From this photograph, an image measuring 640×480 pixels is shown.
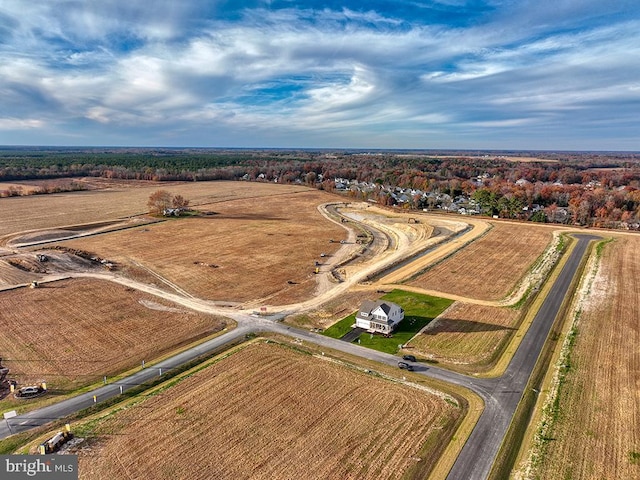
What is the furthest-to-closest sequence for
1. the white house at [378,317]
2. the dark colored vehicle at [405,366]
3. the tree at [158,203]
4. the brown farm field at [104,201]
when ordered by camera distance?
the tree at [158,203] < the brown farm field at [104,201] < the white house at [378,317] < the dark colored vehicle at [405,366]

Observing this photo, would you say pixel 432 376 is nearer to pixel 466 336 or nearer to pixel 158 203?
pixel 466 336

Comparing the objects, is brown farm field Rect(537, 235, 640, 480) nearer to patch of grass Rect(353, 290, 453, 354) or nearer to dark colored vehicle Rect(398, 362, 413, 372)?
dark colored vehicle Rect(398, 362, 413, 372)

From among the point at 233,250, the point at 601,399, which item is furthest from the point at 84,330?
the point at 601,399

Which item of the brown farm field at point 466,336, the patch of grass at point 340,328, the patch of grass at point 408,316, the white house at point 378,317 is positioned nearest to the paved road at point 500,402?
the brown farm field at point 466,336

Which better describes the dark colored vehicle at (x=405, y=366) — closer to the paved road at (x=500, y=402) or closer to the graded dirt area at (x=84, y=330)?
the paved road at (x=500, y=402)

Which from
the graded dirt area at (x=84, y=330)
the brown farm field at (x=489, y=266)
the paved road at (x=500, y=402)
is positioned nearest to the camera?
the paved road at (x=500, y=402)

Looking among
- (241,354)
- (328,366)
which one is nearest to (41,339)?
(241,354)
